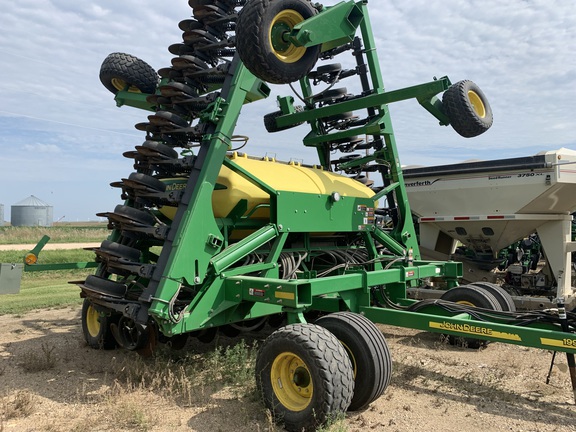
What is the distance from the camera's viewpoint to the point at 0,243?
1011 inches

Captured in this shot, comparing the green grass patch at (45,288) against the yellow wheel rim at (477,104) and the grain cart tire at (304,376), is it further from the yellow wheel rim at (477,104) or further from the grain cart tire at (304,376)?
the yellow wheel rim at (477,104)

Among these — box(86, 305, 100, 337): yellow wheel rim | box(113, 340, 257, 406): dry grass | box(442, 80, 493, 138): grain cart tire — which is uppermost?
box(442, 80, 493, 138): grain cart tire

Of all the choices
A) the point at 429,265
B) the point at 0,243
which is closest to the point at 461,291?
the point at 429,265

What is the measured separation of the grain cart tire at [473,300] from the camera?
230 inches

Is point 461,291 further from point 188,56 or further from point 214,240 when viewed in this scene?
point 188,56

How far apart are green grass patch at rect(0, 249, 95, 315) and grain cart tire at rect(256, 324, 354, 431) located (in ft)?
21.7

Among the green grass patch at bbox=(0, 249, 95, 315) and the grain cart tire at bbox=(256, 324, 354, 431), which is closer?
the grain cart tire at bbox=(256, 324, 354, 431)

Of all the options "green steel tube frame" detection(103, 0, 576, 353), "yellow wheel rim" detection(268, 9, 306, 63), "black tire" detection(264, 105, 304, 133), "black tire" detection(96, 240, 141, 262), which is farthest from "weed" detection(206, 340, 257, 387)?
"black tire" detection(264, 105, 304, 133)

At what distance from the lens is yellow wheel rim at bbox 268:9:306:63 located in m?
4.55

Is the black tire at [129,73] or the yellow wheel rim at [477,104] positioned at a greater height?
the black tire at [129,73]

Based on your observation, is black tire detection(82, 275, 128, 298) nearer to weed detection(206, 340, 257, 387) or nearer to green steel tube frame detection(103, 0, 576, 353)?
green steel tube frame detection(103, 0, 576, 353)

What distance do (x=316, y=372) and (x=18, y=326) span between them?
5725mm

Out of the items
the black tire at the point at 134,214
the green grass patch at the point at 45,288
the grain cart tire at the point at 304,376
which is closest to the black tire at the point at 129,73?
the black tire at the point at 134,214

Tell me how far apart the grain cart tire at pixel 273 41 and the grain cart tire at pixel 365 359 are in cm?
229
